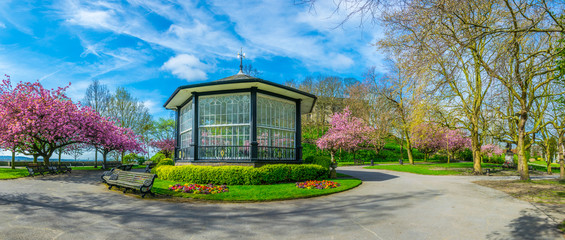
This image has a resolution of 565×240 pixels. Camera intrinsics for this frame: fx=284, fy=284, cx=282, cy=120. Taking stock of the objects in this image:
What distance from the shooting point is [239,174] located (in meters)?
11.8

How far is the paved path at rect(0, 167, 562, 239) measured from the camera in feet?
17.5

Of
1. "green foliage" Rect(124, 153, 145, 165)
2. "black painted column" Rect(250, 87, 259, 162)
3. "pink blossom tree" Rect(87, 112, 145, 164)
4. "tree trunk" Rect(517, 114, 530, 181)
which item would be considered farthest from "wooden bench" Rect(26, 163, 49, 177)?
"tree trunk" Rect(517, 114, 530, 181)

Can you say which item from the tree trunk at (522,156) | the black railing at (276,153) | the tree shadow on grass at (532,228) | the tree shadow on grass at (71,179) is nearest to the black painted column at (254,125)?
the black railing at (276,153)

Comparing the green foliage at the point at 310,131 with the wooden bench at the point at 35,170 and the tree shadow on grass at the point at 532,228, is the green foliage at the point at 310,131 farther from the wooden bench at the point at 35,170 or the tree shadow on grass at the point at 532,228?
the tree shadow on grass at the point at 532,228

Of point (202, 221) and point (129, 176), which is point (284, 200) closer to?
point (202, 221)

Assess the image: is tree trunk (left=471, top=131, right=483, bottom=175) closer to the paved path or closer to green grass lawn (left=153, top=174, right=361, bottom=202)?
the paved path

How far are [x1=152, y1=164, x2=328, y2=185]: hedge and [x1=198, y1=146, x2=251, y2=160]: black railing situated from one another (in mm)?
1563

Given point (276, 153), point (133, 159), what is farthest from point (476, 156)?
point (133, 159)

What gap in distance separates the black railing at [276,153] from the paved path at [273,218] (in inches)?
207

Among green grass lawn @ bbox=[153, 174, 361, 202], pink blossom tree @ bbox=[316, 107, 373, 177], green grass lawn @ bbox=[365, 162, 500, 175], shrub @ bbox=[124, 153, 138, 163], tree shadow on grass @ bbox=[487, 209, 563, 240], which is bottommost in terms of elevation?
green grass lawn @ bbox=[365, 162, 500, 175]

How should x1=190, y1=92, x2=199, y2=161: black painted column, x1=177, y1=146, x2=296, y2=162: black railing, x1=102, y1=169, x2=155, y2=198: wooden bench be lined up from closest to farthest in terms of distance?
x1=102, y1=169, x2=155, y2=198: wooden bench
x1=177, y1=146, x2=296, y2=162: black railing
x1=190, y1=92, x2=199, y2=161: black painted column

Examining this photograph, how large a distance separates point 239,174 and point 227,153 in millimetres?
2386

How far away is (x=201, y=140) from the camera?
48.2 feet

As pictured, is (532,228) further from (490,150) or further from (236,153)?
(490,150)
